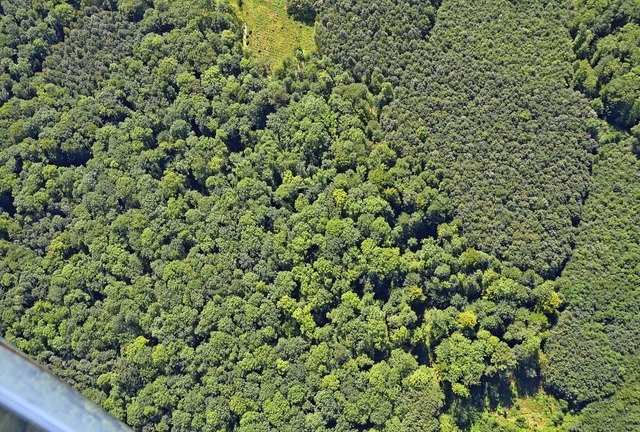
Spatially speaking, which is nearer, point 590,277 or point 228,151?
point 590,277

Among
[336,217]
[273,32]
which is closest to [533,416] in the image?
[336,217]

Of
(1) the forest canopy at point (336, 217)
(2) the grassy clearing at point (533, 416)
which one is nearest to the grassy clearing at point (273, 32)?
(1) the forest canopy at point (336, 217)

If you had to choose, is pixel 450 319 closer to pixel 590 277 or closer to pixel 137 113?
pixel 590 277

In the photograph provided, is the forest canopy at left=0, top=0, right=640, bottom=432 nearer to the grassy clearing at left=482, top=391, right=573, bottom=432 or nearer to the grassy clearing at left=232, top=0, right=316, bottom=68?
the grassy clearing at left=482, top=391, right=573, bottom=432

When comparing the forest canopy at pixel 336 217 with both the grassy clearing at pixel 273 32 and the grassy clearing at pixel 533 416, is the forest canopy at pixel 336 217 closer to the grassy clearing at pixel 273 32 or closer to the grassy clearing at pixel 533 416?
the grassy clearing at pixel 533 416

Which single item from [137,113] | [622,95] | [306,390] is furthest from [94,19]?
[622,95]

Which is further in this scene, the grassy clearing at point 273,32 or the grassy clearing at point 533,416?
the grassy clearing at point 273,32

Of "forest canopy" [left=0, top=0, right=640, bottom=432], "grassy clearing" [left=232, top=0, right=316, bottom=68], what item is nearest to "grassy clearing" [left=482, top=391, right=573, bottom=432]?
"forest canopy" [left=0, top=0, right=640, bottom=432]
